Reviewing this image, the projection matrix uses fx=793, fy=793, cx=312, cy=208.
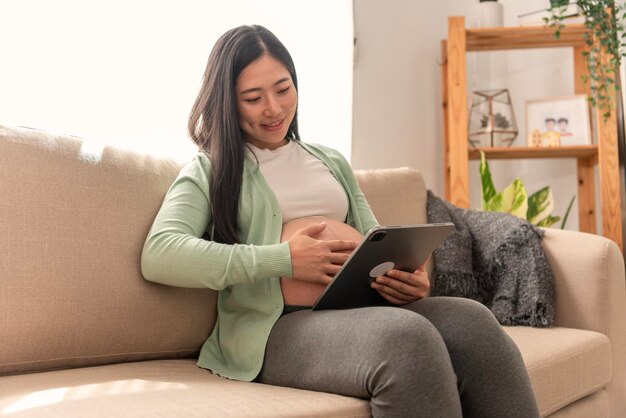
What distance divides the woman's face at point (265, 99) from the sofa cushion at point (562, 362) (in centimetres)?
69

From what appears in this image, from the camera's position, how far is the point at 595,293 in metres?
1.95

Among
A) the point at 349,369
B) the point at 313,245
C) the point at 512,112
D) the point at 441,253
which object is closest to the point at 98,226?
the point at 313,245

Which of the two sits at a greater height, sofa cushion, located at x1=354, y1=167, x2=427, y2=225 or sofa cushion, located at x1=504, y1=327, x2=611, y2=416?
sofa cushion, located at x1=354, y1=167, x2=427, y2=225

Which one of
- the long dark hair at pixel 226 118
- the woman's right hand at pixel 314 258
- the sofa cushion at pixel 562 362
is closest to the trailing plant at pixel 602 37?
the sofa cushion at pixel 562 362

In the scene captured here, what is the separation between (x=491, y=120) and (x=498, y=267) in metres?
1.22

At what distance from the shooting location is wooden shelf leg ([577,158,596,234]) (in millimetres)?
3367

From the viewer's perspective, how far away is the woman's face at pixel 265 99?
1.58 metres

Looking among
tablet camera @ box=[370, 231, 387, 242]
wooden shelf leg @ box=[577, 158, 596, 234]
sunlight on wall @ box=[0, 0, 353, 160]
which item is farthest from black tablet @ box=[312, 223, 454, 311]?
wooden shelf leg @ box=[577, 158, 596, 234]

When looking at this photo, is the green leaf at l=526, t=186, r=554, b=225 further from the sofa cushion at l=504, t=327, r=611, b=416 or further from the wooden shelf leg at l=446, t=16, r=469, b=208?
the sofa cushion at l=504, t=327, r=611, b=416

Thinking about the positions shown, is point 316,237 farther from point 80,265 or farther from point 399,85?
point 399,85

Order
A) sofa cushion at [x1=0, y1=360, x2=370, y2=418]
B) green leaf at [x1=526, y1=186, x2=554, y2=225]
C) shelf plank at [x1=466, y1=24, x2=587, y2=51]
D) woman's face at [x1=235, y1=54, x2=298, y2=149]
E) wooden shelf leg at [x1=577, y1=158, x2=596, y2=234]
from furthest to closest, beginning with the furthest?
1. wooden shelf leg at [x1=577, y1=158, x2=596, y2=234]
2. shelf plank at [x1=466, y1=24, x2=587, y2=51]
3. green leaf at [x1=526, y1=186, x2=554, y2=225]
4. woman's face at [x1=235, y1=54, x2=298, y2=149]
5. sofa cushion at [x1=0, y1=360, x2=370, y2=418]

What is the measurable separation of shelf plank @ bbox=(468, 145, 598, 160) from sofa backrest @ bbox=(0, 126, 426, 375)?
1.74 meters

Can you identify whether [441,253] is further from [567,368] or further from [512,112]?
[512,112]

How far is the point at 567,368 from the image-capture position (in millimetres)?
1716
